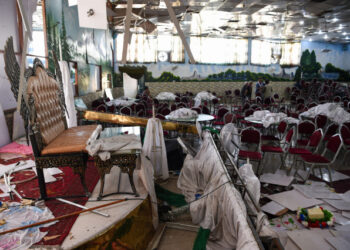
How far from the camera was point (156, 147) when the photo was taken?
3.98 metres

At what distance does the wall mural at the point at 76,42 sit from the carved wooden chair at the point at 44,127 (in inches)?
68.6

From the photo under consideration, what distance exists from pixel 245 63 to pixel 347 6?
7703 mm

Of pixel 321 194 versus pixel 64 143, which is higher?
pixel 64 143

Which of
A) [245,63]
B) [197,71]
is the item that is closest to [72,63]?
[197,71]

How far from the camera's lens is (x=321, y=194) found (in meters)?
3.80

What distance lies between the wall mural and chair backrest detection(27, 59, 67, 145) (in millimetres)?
1476

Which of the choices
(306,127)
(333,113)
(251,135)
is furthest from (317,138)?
(333,113)

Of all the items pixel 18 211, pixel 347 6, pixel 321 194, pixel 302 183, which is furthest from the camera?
pixel 347 6

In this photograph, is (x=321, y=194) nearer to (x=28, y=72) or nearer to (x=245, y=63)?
(x=28, y=72)

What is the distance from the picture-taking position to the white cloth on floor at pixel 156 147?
3875mm

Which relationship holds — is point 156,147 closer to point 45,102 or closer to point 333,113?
point 45,102

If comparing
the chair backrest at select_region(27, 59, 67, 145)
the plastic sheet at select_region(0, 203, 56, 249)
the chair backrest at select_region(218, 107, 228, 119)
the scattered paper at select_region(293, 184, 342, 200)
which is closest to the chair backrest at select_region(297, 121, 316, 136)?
the scattered paper at select_region(293, 184, 342, 200)

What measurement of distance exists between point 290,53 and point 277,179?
14699 millimetres

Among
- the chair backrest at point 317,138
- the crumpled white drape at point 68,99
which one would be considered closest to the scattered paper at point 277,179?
the chair backrest at point 317,138
